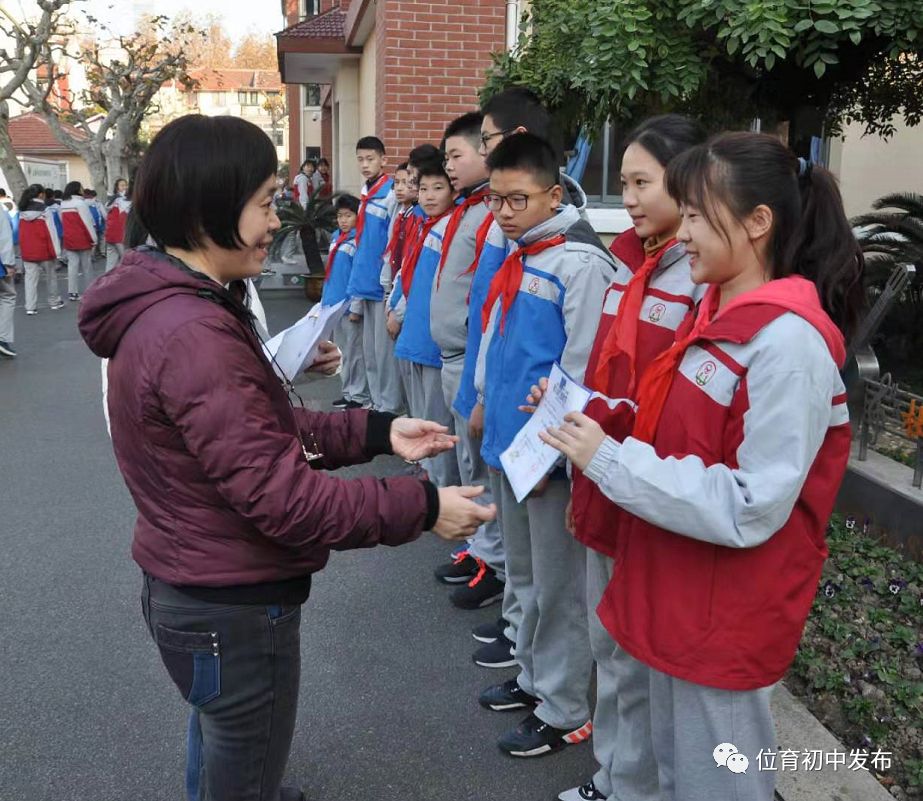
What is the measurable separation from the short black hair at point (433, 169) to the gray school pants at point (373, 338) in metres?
2.27

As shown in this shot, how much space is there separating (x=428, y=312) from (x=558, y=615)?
2485mm

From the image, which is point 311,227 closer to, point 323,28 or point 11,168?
point 323,28

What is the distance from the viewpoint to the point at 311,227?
593 inches

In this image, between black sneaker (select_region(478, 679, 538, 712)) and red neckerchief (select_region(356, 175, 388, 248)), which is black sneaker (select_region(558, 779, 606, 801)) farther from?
red neckerchief (select_region(356, 175, 388, 248))

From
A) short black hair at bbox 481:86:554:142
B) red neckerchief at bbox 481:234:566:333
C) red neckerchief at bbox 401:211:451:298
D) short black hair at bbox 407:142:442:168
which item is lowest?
red neckerchief at bbox 401:211:451:298

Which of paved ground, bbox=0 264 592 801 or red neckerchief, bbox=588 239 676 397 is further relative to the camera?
paved ground, bbox=0 264 592 801

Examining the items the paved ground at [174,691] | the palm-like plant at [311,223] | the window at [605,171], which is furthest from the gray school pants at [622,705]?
the palm-like plant at [311,223]

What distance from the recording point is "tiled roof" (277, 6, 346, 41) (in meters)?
15.1

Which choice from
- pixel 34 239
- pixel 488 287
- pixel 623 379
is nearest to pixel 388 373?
pixel 488 287

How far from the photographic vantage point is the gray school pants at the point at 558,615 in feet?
10.7

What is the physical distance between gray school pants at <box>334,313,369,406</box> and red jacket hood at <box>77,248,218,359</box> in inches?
245

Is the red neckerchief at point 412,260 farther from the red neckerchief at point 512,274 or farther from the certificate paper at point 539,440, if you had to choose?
the certificate paper at point 539,440

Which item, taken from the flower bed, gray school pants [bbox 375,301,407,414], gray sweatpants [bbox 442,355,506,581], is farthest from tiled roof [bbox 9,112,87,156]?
the flower bed

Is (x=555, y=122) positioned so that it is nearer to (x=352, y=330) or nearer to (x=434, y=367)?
(x=434, y=367)
